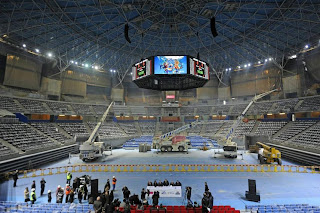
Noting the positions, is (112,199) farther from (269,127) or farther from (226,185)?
(269,127)

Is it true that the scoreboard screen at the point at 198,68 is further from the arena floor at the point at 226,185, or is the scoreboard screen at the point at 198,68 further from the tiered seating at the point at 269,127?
the tiered seating at the point at 269,127

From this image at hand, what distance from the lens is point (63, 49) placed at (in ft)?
123

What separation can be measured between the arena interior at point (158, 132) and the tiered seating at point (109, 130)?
20.1 inches

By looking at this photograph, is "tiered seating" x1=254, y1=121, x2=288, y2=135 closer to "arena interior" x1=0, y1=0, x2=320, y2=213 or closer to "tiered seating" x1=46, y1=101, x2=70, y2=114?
"arena interior" x1=0, y1=0, x2=320, y2=213

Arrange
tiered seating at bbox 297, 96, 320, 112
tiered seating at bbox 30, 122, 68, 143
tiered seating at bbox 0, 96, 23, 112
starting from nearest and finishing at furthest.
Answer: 1. tiered seating at bbox 0, 96, 23, 112
2. tiered seating at bbox 30, 122, 68, 143
3. tiered seating at bbox 297, 96, 320, 112

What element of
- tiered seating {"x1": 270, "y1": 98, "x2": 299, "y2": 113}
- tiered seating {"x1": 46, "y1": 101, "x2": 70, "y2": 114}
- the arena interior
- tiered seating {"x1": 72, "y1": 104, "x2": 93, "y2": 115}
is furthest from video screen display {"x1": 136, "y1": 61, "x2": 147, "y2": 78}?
tiered seating {"x1": 270, "y1": 98, "x2": 299, "y2": 113}

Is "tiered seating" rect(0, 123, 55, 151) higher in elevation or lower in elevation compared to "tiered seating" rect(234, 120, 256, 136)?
lower

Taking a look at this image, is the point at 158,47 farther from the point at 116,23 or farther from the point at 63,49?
the point at 63,49

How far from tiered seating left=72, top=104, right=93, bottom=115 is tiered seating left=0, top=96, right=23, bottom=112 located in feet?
41.3

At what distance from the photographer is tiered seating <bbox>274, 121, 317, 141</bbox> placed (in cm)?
3184

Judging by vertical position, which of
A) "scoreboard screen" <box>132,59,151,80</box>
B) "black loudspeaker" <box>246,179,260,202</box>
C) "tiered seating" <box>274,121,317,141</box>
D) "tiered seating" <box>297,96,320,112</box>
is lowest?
"black loudspeaker" <box>246,179,260,202</box>

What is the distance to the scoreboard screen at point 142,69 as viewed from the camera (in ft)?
70.9

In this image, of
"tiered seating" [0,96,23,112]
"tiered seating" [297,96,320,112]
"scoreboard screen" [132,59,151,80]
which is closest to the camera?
"scoreboard screen" [132,59,151,80]

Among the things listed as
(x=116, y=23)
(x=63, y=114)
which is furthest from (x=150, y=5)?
(x=63, y=114)
